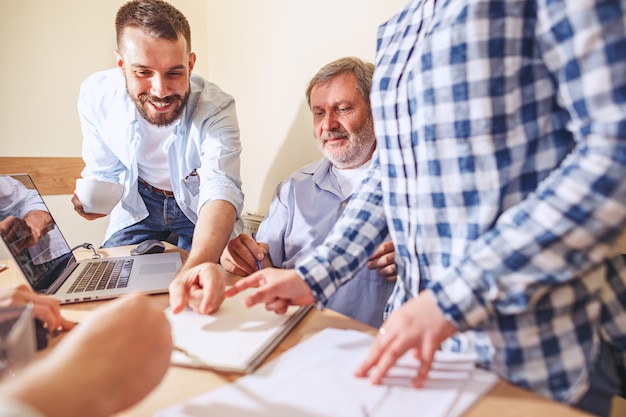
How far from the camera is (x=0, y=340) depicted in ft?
1.18

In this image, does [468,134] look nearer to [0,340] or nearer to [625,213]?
[625,213]

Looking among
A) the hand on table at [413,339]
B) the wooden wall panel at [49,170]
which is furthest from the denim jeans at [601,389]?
the wooden wall panel at [49,170]

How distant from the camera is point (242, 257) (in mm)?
1247

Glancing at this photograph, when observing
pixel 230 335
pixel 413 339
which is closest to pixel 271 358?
pixel 230 335

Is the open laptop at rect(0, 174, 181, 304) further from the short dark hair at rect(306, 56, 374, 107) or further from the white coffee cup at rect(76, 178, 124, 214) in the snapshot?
the short dark hair at rect(306, 56, 374, 107)

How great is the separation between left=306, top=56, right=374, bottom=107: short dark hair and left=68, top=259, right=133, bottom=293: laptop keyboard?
963 millimetres

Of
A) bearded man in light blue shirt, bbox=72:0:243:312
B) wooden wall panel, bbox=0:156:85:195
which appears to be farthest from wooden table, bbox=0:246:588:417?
wooden wall panel, bbox=0:156:85:195

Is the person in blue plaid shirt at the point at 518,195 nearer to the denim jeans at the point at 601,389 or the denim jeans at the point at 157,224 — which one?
the denim jeans at the point at 601,389

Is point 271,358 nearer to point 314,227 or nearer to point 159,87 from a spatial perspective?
point 314,227

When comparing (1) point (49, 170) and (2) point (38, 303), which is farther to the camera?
(1) point (49, 170)

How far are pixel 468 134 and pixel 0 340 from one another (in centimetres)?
58

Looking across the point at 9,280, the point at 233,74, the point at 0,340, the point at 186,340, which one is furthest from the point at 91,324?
the point at 233,74

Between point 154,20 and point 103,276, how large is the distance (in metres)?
0.90

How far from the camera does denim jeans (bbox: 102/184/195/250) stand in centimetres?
176
